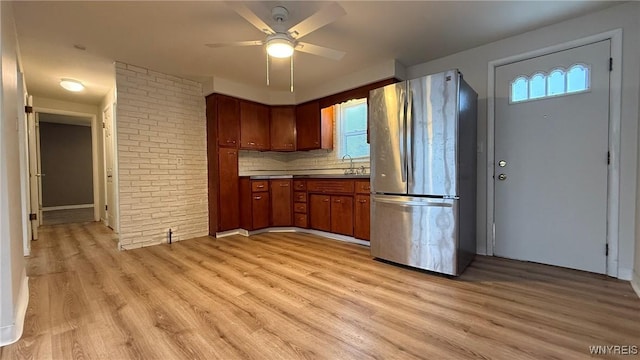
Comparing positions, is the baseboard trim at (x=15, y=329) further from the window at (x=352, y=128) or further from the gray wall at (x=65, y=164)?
the gray wall at (x=65, y=164)

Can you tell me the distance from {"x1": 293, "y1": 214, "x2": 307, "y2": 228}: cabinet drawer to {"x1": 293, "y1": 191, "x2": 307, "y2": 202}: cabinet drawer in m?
0.24

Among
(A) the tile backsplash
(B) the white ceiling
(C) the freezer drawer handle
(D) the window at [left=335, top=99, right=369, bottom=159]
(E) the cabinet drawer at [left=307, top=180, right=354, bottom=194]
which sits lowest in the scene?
(C) the freezer drawer handle

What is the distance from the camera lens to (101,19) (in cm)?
245

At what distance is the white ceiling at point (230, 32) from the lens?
7.55 ft

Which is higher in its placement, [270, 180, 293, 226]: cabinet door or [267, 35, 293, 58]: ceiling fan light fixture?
[267, 35, 293, 58]: ceiling fan light fixture

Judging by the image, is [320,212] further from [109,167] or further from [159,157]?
[109,167]

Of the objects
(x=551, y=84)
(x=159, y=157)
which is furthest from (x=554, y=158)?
(x=159, y=157)

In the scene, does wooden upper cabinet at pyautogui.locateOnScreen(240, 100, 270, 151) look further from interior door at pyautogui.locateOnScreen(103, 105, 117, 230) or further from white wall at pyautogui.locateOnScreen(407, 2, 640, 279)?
white wall at pyautogui.locateOnScreen(407, 2, 640, 279)

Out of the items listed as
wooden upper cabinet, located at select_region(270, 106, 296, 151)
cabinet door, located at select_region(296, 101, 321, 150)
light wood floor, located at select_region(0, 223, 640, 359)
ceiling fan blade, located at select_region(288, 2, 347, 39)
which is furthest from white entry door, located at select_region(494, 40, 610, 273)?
wooden upper cabinet, located at select_region(270, 106, 296, 151)

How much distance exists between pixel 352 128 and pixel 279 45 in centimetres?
235

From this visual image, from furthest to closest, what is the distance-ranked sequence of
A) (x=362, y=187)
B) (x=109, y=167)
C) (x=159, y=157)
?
(x=109, y=167) < (x=159, y=157) < (x=362, y=187)

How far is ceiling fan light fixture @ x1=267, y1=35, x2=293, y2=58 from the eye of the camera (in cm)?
223

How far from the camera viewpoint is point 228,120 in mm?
4156

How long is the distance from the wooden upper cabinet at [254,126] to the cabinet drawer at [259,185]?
0.59 metres
